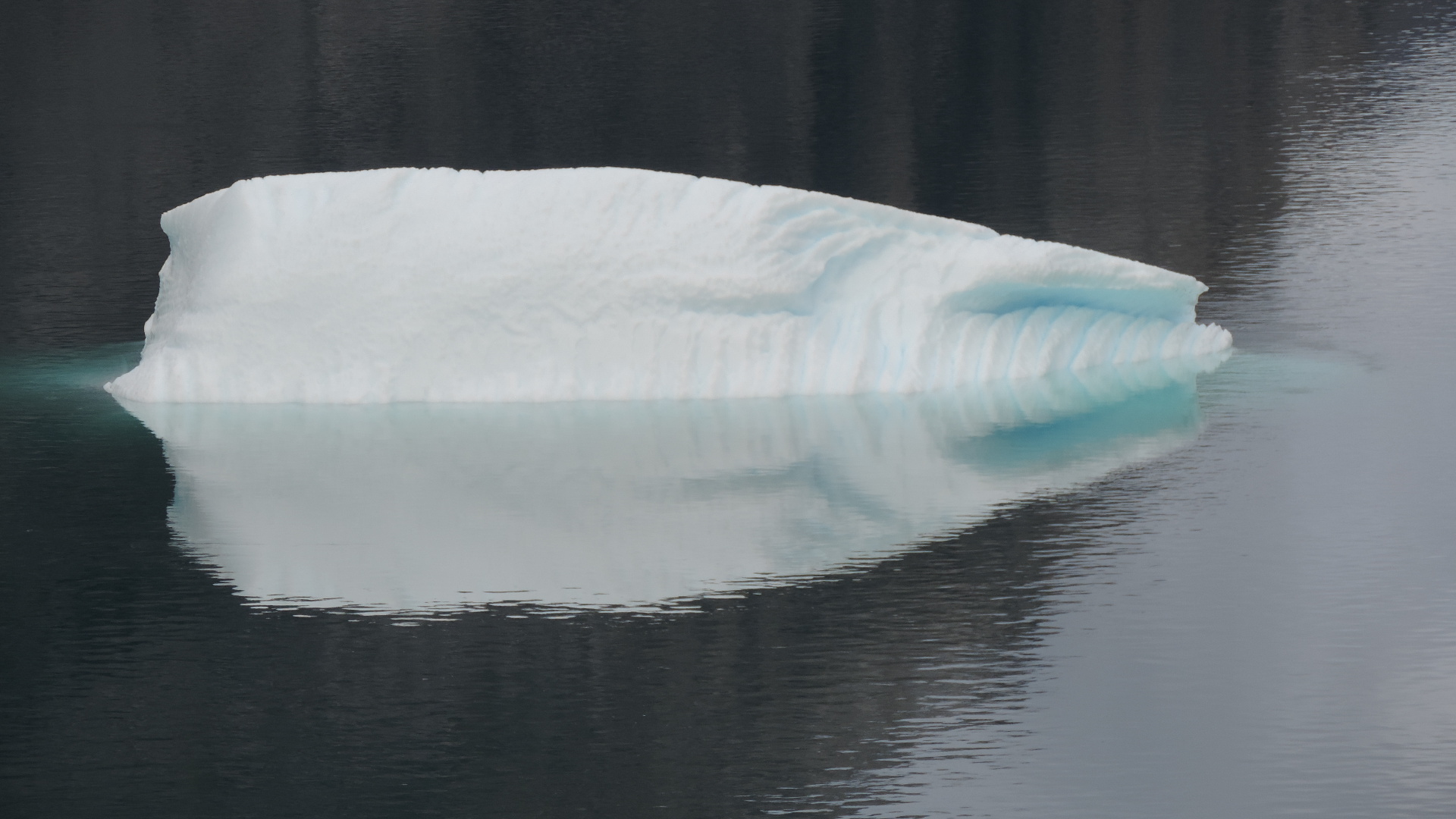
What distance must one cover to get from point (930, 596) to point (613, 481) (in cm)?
231

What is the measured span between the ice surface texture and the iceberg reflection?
20cm

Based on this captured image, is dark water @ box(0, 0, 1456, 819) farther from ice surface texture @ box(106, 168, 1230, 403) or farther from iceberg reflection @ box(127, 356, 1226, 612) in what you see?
ice surface texture @ box(106, 168, 1230, 403)

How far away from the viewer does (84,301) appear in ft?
48.3

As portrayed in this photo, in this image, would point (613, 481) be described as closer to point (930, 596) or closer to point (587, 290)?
point (587, 290)

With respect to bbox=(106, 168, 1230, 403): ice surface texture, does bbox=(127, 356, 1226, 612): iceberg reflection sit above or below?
below

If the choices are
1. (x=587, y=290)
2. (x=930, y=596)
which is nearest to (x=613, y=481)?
(x=587, y=290)

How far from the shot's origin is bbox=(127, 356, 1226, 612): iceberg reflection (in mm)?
8898

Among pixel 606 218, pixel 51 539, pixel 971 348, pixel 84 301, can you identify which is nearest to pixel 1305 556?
pixel 971 348

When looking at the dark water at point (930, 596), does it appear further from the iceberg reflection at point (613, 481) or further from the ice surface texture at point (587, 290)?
the ice surface texture at point (587, 290)

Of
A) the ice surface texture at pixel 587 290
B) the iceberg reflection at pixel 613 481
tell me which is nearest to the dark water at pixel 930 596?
the iceberg reflection at pixel 613 481

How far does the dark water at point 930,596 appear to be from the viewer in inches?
265

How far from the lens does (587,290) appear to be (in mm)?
11641

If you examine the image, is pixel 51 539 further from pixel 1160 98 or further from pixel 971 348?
pixel 1160 98

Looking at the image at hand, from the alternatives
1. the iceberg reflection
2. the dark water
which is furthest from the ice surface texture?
the dark water
